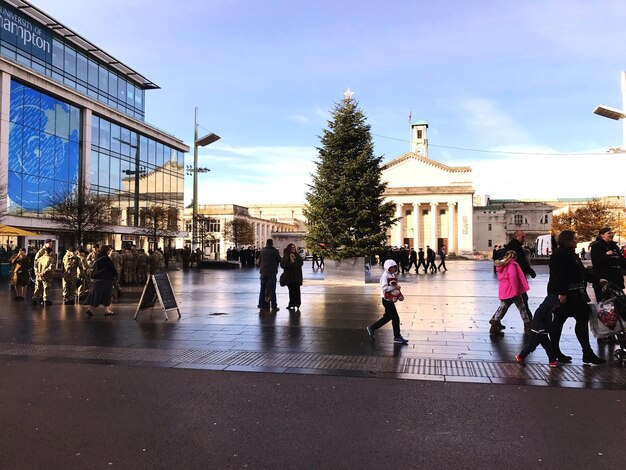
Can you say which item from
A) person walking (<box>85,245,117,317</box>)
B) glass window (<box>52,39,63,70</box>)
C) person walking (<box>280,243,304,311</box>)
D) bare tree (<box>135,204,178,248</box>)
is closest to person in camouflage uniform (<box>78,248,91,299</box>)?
person walking (<box>85,245,117,317</box>)

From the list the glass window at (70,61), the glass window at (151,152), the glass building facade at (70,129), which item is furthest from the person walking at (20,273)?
the glass window at (151,152)

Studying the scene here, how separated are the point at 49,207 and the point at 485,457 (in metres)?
38.2

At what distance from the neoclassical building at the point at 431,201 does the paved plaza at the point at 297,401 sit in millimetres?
90421

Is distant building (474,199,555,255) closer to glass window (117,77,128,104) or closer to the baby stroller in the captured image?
glass window (117,77,128,104)

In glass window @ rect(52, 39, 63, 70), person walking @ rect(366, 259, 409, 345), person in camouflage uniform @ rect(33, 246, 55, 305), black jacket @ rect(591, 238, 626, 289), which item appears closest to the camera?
black jacket @ rect(591, 238, 626, 289)

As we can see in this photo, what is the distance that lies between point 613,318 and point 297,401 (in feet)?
15.0

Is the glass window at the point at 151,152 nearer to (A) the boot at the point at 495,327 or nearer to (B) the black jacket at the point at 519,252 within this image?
(B) the black jacket at the point at 519,252

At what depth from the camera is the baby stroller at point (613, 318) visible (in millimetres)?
7453

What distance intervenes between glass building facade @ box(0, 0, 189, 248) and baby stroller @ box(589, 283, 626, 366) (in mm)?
32600

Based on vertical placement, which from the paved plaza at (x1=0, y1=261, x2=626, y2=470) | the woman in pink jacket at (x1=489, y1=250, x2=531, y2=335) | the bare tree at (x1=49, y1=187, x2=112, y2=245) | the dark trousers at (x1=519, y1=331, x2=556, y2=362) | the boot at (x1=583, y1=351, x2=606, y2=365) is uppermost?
the bare tree at (x1=49, y1=187, x2=112, y2=245)

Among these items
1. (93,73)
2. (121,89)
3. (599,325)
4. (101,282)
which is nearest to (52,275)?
(101,282)

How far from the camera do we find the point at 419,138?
11962cm

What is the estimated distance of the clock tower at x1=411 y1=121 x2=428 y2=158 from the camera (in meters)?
118

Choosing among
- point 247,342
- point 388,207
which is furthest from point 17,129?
point 247,342
